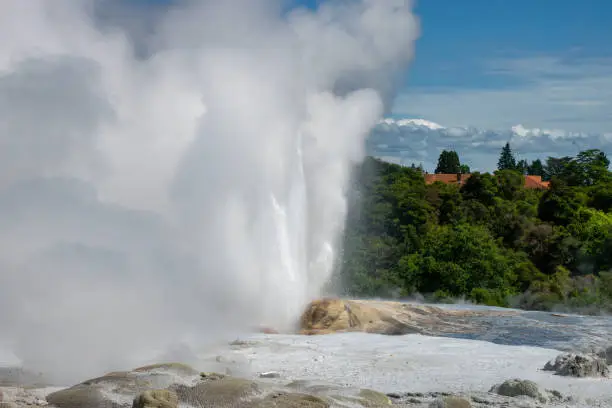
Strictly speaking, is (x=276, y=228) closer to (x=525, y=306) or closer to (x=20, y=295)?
(x=20, y=295)

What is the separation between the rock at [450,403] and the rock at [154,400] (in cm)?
282

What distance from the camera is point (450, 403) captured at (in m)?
8.95

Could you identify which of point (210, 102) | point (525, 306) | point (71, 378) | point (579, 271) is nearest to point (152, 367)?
point (71, 378)

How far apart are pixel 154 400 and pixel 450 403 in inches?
126

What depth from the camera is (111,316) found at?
1255cm

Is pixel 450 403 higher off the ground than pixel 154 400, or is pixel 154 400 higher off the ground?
pixel 154 400

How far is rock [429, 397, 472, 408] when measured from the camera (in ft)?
29.2

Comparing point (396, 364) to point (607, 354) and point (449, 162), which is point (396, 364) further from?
point (449, 162)

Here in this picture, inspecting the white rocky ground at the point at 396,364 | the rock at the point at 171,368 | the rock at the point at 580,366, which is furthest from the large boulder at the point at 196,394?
the rock at the point at 580,366

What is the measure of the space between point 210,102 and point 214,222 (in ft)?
9.97

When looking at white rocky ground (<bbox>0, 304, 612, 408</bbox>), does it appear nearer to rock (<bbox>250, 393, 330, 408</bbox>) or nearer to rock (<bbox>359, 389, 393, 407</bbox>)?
rock (<bbox>359, 389, 393, 407</bbox>)

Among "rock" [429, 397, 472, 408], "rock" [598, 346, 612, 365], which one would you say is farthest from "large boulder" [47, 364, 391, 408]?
"rock" [598, 346, 612, 365]

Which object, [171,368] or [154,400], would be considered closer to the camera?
[154,400]

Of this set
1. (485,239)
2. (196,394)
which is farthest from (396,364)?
(485,239)
